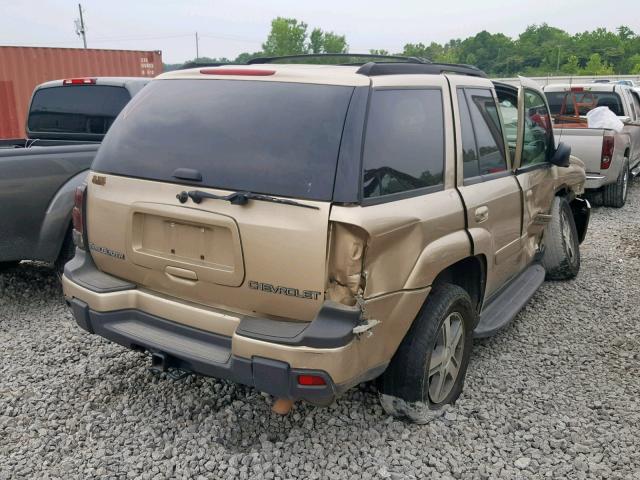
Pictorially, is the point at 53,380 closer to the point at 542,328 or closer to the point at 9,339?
the point at 9,339

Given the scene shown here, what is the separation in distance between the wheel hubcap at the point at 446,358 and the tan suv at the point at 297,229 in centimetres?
1

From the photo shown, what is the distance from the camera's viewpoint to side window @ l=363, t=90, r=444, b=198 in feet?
8.64

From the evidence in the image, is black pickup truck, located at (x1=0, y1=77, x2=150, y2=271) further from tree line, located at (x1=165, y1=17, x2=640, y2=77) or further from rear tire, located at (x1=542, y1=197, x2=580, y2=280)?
tree line, located at (x1=165, y1=17, x2=640, y2=77)

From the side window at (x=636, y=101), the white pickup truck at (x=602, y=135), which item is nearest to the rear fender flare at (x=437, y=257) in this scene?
the white pickup truck at (x=602, y=135)

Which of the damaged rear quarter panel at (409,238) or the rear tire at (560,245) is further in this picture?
the rear tire at (560,245)

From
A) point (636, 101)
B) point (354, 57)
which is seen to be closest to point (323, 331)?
point (354, 57)

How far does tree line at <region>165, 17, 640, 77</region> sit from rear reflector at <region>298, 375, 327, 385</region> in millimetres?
82722

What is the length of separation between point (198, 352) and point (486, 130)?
221 centimetres

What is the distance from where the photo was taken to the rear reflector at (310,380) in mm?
2441

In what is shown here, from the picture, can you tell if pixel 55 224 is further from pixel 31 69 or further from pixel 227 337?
pixel 31 69

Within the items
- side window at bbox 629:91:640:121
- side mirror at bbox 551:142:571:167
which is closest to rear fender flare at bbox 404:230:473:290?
side mirror at bbox 551:142:571:167

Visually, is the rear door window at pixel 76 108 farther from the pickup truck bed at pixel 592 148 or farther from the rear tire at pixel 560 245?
the pickup truck bed at pixel 592 148

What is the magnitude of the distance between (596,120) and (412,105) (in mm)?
7613

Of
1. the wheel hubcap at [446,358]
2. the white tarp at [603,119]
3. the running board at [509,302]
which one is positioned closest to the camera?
the wheel hubcap at [446,358]
